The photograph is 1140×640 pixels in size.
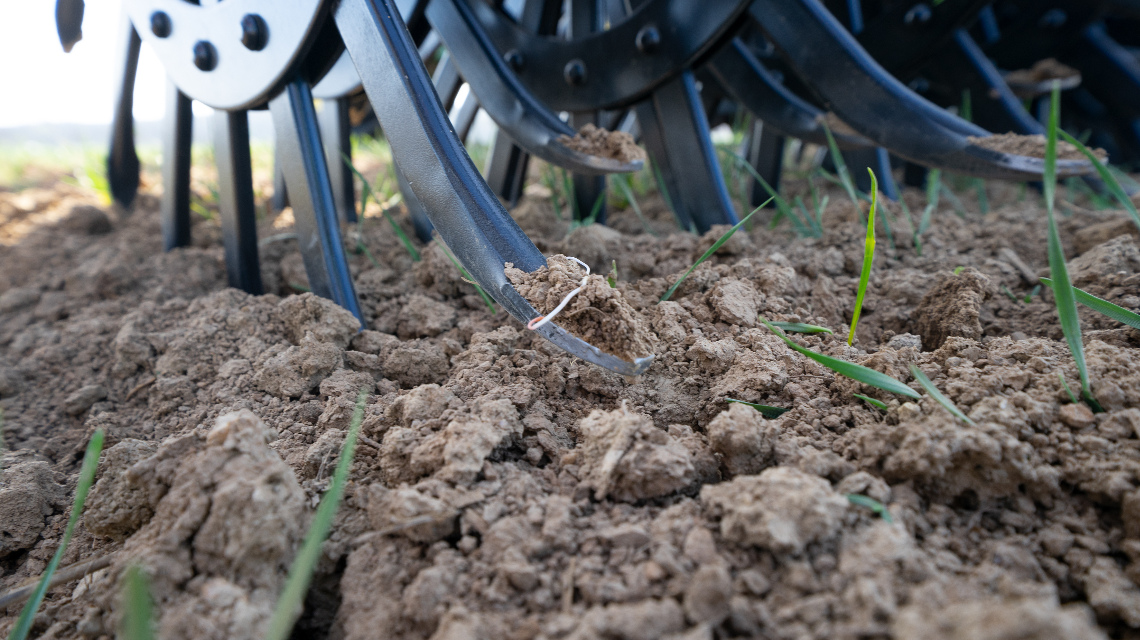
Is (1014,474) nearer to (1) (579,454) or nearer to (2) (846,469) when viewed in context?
(2) (846,469)

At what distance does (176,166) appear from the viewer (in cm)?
155

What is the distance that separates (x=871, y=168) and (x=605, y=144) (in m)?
1.09

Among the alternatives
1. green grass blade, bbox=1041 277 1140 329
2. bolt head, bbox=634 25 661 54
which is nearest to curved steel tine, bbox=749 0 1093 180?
bolt head, bbox=634 25 661 54

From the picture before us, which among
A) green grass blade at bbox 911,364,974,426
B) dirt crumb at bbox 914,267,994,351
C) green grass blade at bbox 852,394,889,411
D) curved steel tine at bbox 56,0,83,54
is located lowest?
green grass blade at bbox 911,364,974,426

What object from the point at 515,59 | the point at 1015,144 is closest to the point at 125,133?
the point at 515,59

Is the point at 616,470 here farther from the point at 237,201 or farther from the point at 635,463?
the point at 237,201

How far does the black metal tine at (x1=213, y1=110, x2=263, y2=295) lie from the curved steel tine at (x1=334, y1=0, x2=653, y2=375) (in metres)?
0.47

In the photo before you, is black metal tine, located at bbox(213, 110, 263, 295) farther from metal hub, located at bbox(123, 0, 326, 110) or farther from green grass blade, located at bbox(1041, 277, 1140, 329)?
green grass blade, located at bbox(1041, 277, 1140, 329)

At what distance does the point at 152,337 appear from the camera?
1151mm

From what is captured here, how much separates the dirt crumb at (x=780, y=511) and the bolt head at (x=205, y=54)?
1.19 metres

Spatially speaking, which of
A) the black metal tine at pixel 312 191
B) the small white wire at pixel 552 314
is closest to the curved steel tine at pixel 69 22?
the black metal tine at pixel 312 191

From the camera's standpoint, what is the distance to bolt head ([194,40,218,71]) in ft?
A: 3.80

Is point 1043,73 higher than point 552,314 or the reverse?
higher

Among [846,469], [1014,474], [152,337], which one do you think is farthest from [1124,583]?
[152,337]
